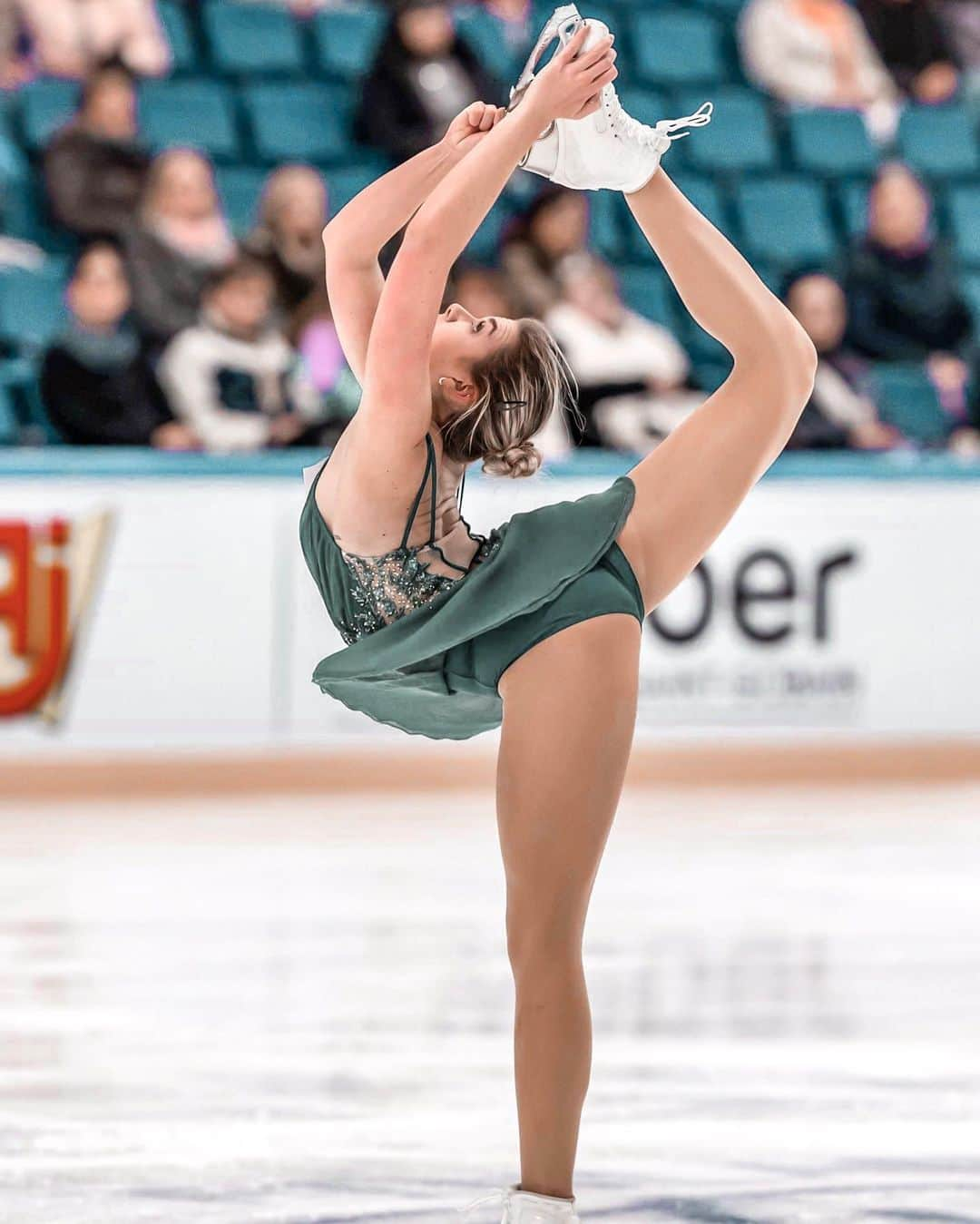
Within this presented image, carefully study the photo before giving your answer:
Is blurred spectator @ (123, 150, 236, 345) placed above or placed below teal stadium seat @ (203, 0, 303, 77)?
below

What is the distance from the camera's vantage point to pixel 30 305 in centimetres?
773

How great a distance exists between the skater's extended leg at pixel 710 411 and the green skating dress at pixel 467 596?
0.05 metres

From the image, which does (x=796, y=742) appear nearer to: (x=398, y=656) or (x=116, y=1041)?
(x=116, y=1041)

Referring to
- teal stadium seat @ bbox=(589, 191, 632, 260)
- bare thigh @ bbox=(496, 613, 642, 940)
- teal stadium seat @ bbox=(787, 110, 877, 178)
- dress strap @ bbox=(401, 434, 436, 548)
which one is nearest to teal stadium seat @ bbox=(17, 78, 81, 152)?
teal stadium seat @ bbox=(589, 191, 632, 260)

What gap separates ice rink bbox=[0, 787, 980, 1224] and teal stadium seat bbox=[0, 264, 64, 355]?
2072 millimetres

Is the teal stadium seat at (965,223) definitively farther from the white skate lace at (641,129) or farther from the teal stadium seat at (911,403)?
the white skate lace at (641,129)

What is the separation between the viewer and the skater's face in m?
8.26

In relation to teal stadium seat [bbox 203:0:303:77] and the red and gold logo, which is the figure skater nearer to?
the red and gold logo

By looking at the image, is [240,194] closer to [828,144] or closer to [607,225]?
[607,225]

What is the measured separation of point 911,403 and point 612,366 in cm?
159

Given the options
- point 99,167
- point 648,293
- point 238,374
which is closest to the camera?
point 238,374

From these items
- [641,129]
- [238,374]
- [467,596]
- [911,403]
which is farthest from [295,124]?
[467,596]

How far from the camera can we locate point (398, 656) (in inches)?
101

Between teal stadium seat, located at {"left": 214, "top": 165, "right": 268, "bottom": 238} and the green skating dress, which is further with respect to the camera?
teal stadium seat, located at {"left": 214, "top": 165, "right": 268, "bottom": 238}
